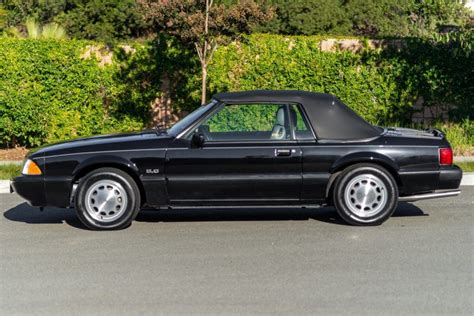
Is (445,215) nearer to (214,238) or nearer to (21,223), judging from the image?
(214,238)

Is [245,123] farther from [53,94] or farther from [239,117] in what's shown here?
[53,94]

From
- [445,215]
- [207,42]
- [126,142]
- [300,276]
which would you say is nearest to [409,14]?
[207,42]

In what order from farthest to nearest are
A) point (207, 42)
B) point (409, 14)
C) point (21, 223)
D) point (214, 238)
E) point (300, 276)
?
point (409, 14), point (207, 42), point (21, 223), point (214, 238), point (300, 276)

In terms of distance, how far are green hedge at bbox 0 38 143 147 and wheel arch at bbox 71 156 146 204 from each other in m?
6.98

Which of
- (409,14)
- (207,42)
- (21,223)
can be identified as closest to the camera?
(21,223)

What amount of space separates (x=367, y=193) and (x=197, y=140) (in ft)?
6.26

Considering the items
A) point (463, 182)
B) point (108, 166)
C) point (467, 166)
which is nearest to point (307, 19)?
point (467, 166)

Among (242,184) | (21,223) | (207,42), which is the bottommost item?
(21,223)

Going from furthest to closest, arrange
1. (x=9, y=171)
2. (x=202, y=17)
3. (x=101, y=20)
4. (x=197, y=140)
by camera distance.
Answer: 1. (x=101, y=20)
2. (x=202, y=17)
3. (x=9, y=171)
4. (x=197, y=140)

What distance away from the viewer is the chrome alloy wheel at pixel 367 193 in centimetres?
839

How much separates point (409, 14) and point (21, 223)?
1613cm

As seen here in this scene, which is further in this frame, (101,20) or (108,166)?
(101,20)

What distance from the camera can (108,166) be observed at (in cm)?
838

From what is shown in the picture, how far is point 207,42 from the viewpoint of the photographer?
46.8ft
